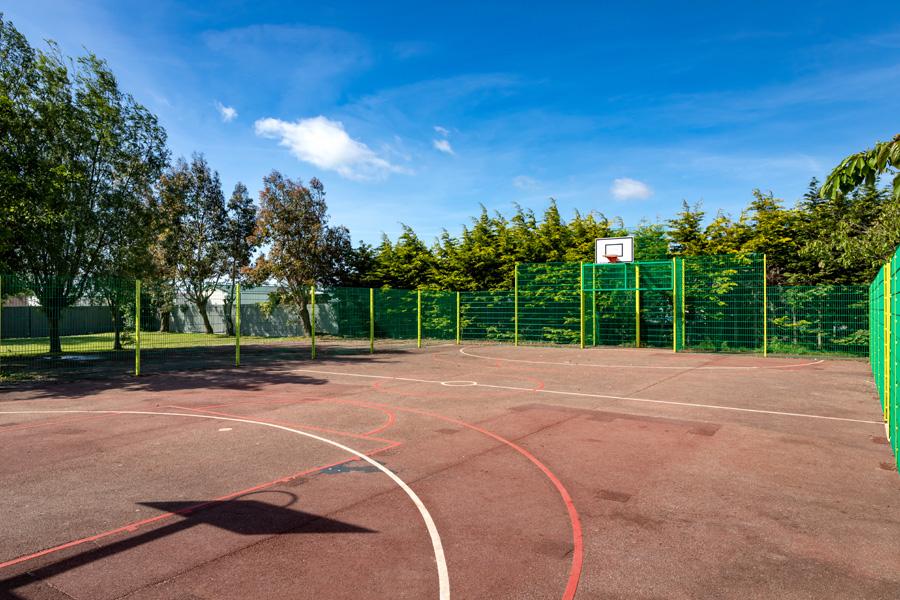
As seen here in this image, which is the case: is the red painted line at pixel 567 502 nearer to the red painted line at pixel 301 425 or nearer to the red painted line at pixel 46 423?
the red painted line at pixel 301 425

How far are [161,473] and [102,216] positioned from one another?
60.9ft

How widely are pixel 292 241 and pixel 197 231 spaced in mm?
8456

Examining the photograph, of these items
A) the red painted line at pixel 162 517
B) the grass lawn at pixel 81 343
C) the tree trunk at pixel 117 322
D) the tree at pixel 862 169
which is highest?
the tree at pixel 862 169

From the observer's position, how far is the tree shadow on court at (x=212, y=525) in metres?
3.85

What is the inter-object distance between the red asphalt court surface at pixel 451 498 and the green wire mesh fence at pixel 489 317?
6475mm

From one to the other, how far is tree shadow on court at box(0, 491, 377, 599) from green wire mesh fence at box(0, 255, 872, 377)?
11.8 m

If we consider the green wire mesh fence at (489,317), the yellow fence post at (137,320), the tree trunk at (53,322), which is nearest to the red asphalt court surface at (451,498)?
the yellow fence post at (137,320)

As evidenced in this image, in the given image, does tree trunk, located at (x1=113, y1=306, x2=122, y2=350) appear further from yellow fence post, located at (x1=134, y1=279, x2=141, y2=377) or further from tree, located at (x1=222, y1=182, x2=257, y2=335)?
tree, located at (x1=222, y1=182, x2=257, y2=335)

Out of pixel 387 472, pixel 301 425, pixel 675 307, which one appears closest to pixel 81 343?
pixel 301 425

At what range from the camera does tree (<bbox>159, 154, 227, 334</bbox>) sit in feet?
104

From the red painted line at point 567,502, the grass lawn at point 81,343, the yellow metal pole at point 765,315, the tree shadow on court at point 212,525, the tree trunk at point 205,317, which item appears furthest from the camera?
the tree trunk at point 205,317

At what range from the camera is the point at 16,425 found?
8.63 meters

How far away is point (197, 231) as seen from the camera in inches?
1303

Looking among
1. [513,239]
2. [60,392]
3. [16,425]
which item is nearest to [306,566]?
[16,425]
